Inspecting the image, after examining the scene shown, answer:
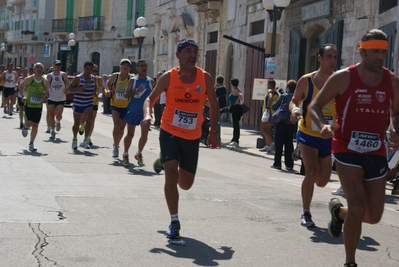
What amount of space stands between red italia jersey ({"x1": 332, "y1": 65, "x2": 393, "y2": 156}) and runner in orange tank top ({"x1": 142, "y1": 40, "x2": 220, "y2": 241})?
1796mm

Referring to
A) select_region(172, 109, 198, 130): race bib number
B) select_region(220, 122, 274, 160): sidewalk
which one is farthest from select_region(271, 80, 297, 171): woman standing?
select_region(172, 109, 198, 130): race bib number

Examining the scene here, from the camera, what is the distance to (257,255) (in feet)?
21.4

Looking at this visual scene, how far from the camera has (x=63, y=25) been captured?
203ft

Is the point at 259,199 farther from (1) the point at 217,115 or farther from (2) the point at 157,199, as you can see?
(1) the point at 217,115

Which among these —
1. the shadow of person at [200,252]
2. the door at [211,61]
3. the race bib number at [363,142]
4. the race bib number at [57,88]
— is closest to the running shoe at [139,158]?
the race bib number at [57,88]

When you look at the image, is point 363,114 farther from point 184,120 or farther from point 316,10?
point 316,10

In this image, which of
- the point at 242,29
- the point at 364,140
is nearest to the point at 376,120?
the point at 364,140

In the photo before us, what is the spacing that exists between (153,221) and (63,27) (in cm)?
5541

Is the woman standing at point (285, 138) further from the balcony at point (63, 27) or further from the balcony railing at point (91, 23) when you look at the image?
the balcony at point (63, 27)

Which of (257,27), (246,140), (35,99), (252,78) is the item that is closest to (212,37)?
(257,27)

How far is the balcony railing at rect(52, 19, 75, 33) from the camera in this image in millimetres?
60938

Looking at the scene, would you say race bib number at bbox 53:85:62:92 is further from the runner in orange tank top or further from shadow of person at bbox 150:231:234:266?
shadow of person at bbox 150:231:234:266

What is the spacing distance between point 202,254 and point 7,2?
261ft

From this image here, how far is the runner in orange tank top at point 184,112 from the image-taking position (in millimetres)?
7371
